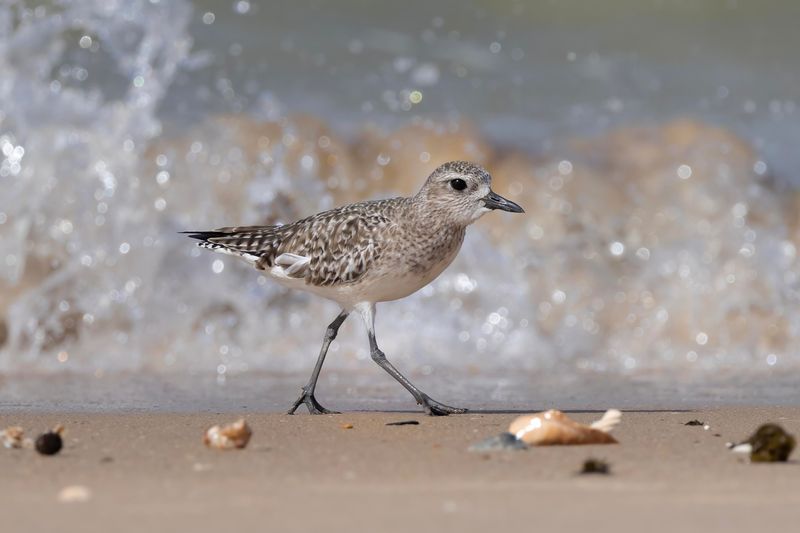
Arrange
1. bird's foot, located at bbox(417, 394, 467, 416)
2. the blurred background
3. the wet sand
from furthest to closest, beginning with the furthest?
the blurred background < bird's foot, located at bbox(417, 394, 467, 416) < the wet sand

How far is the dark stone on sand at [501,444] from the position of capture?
4.91m

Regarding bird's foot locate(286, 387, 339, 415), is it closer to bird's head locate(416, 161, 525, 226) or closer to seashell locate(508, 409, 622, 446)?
bird's head locate(416, 161, 525, 226)

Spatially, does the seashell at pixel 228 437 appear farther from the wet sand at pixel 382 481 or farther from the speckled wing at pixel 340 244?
the speckled wing at pixel 340 244

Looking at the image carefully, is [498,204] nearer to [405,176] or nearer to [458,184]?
[458,184]

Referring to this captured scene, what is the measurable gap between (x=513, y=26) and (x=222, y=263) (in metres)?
5.11

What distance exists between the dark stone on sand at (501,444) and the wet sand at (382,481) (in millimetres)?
61

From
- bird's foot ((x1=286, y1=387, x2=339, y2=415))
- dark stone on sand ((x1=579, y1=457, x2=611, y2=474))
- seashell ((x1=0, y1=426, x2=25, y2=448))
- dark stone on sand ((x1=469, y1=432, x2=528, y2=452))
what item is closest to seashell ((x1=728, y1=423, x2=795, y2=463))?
dark stone on sand ((x1=579, y1=457, x2=611, y2=474))

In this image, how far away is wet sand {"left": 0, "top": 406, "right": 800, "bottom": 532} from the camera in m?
3.66

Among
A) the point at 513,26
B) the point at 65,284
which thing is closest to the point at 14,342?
the point at 65,284

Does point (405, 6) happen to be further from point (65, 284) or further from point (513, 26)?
point (65, 284)

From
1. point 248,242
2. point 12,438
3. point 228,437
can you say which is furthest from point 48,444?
point 248,242

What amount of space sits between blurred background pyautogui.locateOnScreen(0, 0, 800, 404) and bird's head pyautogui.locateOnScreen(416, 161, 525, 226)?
58.7 inches

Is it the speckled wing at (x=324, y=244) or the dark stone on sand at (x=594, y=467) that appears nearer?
the dark stone on sand at (x=594, y=467)

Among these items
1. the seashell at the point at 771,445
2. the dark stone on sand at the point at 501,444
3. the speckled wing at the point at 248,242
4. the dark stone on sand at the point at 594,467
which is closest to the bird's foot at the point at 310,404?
the speckled wing at the point at 248,242
